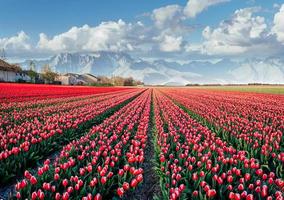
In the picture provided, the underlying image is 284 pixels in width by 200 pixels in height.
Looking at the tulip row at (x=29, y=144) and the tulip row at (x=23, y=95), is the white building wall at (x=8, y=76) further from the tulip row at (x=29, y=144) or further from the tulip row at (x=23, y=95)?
the tulip row at (x=29, y=144)

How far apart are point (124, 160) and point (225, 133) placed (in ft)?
15.1

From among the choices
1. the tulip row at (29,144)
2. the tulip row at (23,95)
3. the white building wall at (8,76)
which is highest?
A: the white building wall at (8,76)

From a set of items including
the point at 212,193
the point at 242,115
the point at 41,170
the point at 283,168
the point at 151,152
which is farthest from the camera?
the point at 242,115

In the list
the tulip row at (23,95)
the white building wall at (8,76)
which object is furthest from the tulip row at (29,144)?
the white building wall at (8,76)

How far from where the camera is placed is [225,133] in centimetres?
1098

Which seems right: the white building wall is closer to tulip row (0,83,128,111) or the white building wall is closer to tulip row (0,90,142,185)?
tulip row (0,83,128,111)

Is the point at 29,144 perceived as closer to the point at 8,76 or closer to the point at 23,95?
the point at 23,95

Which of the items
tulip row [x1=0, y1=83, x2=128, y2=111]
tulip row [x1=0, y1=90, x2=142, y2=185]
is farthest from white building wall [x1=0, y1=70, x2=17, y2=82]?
tulip row [x1=0, y1=90, x2=142, y2=185]

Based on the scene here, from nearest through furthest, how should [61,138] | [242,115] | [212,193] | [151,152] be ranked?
1. [212,193]
2. [151,152]
3. [61,138]
4. [242,115]

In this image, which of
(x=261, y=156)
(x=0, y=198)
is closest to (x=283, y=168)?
(x=261, y=156)

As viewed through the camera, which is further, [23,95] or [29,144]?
[23,95]

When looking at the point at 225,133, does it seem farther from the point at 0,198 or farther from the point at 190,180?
the point at 0,198

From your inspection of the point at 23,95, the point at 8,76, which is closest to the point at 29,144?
the point at 23,95

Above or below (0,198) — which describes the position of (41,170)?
above
